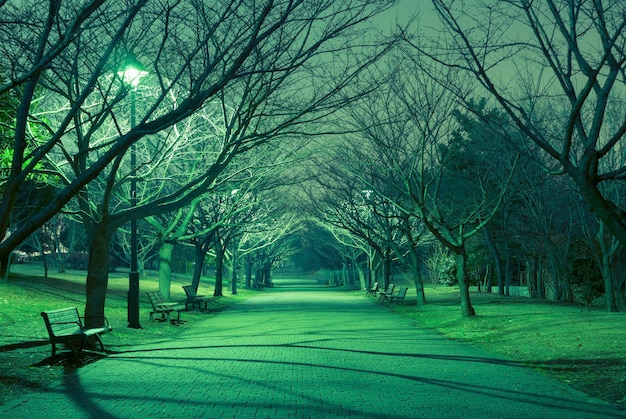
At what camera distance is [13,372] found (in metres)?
10.4

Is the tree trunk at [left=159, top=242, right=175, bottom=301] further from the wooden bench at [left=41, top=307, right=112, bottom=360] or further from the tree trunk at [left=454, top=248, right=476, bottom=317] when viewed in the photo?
the wooden bench at [left=41, top=307, right=112, bottom=360]

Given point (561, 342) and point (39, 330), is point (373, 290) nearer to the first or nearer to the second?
point (39, 330)

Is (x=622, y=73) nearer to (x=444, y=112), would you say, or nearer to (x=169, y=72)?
(x=169, y=72)

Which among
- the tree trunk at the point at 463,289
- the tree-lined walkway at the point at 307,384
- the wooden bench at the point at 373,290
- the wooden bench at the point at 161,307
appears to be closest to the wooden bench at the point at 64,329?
the tree-lined walkway at the point at 307,384

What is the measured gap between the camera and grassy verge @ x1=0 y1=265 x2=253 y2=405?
1025cm

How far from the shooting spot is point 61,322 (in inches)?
472

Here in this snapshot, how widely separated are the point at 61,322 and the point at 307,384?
4.91 meters

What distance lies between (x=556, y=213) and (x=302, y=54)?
74.6ft

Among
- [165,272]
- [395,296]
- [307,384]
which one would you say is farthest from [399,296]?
[307,384]

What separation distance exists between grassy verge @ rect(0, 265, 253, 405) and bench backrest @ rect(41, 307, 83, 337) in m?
0.44

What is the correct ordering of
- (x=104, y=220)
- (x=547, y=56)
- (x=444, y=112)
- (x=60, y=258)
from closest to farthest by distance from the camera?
(x=547, y=56), (x=104, y=220), (x=444, y=112), (x=60, y=258)

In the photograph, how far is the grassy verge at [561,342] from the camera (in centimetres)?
988

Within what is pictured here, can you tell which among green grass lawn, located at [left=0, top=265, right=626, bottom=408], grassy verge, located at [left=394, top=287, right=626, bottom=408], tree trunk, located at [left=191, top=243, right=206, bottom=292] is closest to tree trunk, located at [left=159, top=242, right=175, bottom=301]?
green grass lawn, located at [left=0, top=265, right=626, bottom=408]

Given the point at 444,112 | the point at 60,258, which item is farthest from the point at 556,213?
the point at 60,258
